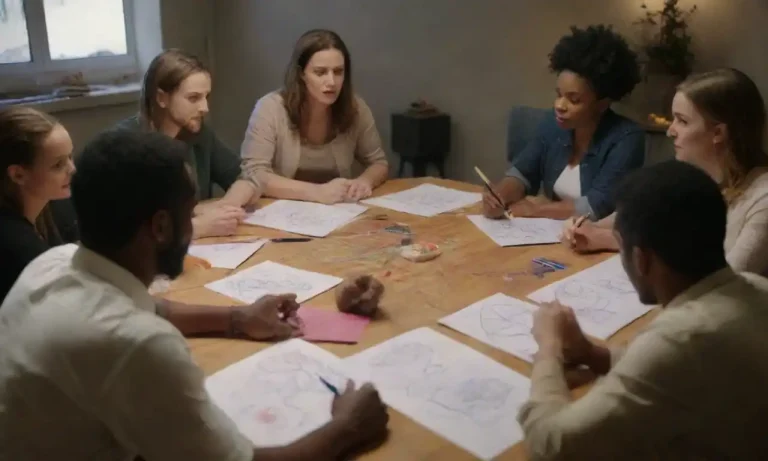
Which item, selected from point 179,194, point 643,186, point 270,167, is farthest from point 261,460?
point 270,167

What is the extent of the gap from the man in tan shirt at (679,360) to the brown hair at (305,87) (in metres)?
1.73

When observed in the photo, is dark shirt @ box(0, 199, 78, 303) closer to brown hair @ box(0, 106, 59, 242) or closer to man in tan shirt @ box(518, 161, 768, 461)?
brown hair @ box(0, 106, 59, 242)

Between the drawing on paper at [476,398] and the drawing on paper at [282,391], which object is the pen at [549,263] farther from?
the drawing on paper at [282,391]

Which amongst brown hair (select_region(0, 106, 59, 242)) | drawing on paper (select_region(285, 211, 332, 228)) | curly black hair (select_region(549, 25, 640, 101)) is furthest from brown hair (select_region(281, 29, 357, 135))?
brown hair (select_region(0, 106, 59, 242))

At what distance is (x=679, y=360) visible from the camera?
0.96 m

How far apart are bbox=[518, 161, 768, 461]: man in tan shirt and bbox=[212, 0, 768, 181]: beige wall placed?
221 centimetres

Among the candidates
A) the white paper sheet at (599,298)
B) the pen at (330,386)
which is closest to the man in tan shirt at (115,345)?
the pen at (330,386)

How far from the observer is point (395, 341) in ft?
4.61

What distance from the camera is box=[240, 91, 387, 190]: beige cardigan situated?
102 inches

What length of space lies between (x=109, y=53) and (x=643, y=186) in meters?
3.46

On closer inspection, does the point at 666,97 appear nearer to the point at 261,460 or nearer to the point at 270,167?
the point at 270,167

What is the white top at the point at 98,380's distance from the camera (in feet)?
2.99

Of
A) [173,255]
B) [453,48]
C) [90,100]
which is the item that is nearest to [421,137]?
[453,48]

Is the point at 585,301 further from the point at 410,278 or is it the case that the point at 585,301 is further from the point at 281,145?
the point at 281,145
